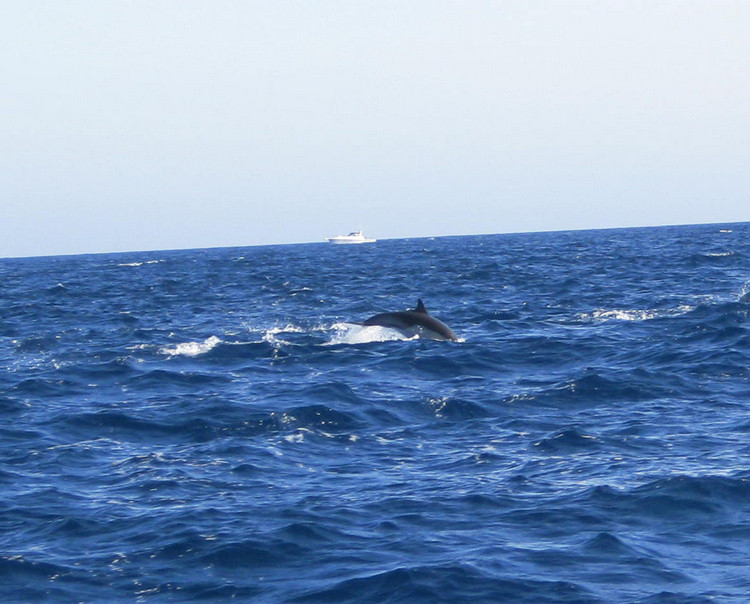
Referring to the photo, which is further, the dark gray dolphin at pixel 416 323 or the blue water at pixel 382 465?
the dark gray dolphin at pixel 416 323

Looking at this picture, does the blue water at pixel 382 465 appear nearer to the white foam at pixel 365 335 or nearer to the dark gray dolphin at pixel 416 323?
the white foam at pixel 365 335

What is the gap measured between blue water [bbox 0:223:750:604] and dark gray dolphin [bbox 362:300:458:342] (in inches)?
13.8

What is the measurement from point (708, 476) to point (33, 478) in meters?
8.08

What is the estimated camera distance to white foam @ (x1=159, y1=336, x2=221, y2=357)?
2609cm

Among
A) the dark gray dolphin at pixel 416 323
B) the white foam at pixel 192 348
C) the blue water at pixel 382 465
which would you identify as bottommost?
the blue water at pixel 382 465

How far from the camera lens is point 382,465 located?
1407 centimetres

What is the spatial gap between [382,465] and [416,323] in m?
13.1

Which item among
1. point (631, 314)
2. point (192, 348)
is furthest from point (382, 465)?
point (631, 314)

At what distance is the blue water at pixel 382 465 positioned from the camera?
10250mm

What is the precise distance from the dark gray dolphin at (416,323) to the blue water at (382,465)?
35 cm

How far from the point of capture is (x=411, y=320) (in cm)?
2705

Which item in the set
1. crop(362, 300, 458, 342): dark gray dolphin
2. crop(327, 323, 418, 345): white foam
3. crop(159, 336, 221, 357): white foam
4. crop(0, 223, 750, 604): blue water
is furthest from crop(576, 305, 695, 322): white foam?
crop(159, 336, 221, 357): white foam

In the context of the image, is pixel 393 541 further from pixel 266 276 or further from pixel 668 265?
pixel 266 276

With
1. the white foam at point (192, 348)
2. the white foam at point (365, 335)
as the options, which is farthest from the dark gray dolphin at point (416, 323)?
the white foam at point (192, 348)
